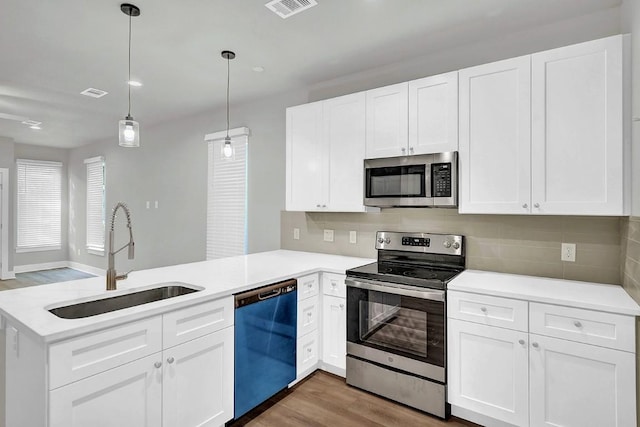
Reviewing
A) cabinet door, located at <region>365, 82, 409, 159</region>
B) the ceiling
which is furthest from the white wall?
cabinet door, located at <region>365, 82, 409, 159</region>

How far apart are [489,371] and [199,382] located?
1693mm

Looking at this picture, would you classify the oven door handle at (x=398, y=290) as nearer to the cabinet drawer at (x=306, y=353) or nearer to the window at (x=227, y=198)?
the cabinet drawer at (x=306, y=353)

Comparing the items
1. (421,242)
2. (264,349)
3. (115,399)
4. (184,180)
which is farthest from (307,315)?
(184,180)

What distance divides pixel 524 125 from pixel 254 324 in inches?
83.5

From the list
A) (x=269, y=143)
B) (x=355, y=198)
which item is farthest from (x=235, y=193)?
(x=355, y=198)

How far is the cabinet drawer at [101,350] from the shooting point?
1.37 meters

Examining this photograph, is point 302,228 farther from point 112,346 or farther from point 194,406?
point 112,346

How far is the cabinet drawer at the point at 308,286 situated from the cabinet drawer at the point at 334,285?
2.4 inches

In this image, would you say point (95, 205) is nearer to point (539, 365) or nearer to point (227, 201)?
point (227, 201)

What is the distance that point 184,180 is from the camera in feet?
16.3

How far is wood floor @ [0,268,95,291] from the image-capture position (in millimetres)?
6375

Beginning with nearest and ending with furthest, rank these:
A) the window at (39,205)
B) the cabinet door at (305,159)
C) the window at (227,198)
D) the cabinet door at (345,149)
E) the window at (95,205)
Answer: the cabinet door at (345,149) < the cabinet door at (305,159) < the window at (227,198) < the window at (95,205) < the window at (39,205)

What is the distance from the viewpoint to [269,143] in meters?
3.97

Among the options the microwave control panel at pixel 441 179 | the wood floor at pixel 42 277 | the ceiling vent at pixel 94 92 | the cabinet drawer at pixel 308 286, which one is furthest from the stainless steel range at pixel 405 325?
the wood floor at pixel 42 277
